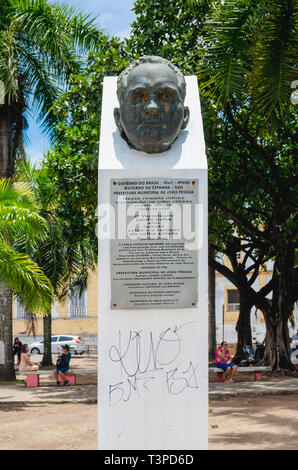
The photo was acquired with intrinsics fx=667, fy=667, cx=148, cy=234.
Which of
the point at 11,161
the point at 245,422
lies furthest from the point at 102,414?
the point at 11,161

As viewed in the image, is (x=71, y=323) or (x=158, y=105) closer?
(x=158, y=105)

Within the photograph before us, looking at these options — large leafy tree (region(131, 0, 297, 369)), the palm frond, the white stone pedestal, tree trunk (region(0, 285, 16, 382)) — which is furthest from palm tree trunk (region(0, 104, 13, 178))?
the white stone pedestal

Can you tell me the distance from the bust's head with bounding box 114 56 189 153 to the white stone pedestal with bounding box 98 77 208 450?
2.24 ft

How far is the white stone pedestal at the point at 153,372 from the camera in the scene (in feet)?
16.7

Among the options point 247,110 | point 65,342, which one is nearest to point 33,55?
point 247,110

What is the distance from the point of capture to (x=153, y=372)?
16.9ft

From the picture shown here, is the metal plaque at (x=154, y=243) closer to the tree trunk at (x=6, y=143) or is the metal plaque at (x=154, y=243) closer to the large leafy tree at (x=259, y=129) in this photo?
the large leafy tree at (x=259, y=129)

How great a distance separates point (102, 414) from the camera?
16.7ft

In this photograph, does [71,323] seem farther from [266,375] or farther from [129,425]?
[129,425]

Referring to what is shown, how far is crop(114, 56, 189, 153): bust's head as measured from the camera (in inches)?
211

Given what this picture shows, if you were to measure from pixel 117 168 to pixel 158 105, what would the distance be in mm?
613

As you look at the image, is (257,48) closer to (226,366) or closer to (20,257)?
(20,257)

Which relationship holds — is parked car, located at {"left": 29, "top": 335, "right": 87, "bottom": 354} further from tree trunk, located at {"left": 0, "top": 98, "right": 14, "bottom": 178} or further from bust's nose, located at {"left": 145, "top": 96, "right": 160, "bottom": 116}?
bust's nose, located at {"left": 145, "top": 96, "right": 160, "bottom": 116}

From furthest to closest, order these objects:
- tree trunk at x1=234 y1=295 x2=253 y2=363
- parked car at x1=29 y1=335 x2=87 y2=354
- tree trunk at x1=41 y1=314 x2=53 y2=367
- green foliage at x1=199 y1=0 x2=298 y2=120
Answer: parked car at x1=29 y1=335 x2=87 y2=354, tree trunk at x1=41 y1=314 x2=53 y2=367, tree trunk at x1=234 y1=295 x2=253 y2=363, green foliage at x1=199 y1=0 x2=298 y2=120
